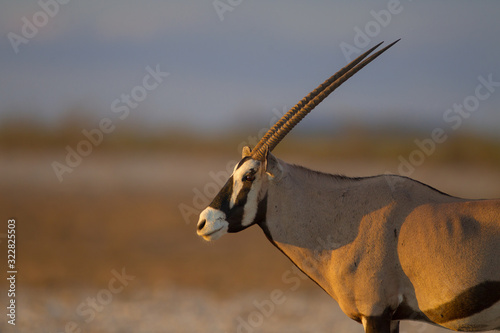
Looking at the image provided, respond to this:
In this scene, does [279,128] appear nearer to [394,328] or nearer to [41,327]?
[394,328]

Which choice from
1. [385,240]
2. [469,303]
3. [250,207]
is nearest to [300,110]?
[250,207]

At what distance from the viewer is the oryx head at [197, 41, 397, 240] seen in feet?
22.2

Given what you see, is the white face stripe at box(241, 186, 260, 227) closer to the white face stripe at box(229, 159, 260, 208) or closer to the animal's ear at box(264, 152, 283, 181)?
the white face stripe at box(229, 159, 260, 208)

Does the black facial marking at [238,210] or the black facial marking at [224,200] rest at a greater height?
the black facial marking at [224,200]

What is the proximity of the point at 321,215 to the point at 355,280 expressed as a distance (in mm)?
758

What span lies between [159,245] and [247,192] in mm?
16907

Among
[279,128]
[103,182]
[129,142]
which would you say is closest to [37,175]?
[103,182]

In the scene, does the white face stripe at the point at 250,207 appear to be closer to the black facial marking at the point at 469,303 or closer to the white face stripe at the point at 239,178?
the white face stripe at the point at 239,178

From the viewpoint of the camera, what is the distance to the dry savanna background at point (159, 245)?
14.4m

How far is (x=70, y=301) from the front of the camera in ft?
51.1

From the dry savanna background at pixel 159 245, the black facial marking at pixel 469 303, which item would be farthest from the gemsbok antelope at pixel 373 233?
the dry savanna background at pixel 159 245

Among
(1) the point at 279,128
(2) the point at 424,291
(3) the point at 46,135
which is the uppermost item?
(3) the point at 46,135

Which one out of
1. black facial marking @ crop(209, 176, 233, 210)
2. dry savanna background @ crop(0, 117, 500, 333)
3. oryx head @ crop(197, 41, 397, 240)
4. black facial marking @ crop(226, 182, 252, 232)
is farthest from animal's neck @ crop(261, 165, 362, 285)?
dry savanna background @ crop(0, 117, 500, 333)

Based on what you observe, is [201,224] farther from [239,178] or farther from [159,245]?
[159,245]
